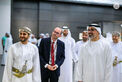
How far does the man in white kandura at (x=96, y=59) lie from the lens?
3.32 metres

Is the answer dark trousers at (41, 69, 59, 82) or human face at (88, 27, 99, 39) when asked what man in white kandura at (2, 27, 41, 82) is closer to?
dark trousers at (41, 69, 59, 82)

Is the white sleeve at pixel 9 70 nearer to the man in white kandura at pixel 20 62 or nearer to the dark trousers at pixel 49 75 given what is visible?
the man in white kandura at pixel 20 62

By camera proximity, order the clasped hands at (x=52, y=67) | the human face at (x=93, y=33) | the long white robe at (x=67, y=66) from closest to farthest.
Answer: the human face at (x=93, y=33), the clasped hands at (x=52, y=67), the long white robe at (x=67, y=66)

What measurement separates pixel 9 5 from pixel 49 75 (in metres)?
10.1

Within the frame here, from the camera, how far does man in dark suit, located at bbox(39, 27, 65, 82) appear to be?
157 inches

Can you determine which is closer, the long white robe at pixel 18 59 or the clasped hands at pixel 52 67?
the long white robe at pixel 18 59

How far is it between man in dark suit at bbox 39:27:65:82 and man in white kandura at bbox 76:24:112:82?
728 millimetres

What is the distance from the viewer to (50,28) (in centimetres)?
1580

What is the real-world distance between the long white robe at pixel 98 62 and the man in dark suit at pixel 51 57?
2.46 ft

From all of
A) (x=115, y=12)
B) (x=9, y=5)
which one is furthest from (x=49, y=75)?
(x=115, y=12)

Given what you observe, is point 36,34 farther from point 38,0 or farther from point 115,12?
point 115,12

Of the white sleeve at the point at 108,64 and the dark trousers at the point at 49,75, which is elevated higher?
the white sleeve at the point at 108,64

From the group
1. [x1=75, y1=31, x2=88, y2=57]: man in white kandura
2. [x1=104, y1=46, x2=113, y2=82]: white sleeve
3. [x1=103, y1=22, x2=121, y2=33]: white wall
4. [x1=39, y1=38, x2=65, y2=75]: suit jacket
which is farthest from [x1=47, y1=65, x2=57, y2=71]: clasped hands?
[x1=103, y1=22, x2=121, y2=33]: white wall

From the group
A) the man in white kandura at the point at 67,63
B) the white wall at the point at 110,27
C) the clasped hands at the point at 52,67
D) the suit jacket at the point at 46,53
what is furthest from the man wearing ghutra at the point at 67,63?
the white wall at the point at 110,27
